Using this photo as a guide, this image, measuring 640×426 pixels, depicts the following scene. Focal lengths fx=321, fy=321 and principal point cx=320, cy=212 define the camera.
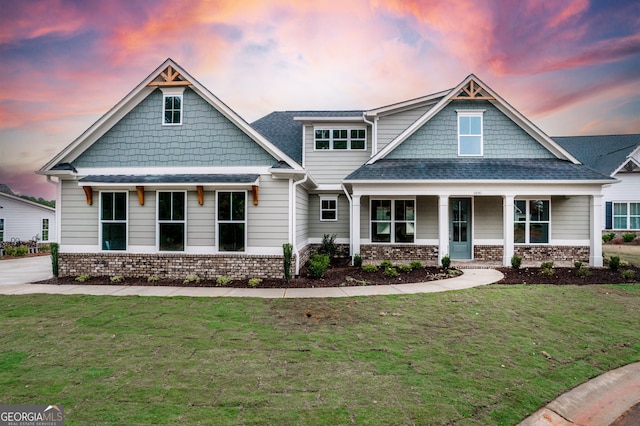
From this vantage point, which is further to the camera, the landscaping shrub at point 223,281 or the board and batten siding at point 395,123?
the board and batten siding at point 395,123

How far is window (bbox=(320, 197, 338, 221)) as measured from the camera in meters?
16.0

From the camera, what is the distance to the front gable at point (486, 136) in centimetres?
1412

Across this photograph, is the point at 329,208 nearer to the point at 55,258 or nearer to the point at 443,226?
the point at 443,226

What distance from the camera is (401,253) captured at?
540 inches

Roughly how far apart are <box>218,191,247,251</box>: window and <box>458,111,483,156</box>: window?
32.2 feet

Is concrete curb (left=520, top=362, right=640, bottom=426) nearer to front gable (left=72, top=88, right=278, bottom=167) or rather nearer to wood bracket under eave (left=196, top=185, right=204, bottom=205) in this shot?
front gable (left=72, top=88, right=278, bottom=167)

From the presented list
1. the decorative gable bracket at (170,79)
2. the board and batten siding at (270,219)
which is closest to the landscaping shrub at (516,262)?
the board and batten siding at (270,219)

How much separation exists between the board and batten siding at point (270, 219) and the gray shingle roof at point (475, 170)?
125 inches

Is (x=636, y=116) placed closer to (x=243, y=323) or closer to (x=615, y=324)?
(x=615, y=324)

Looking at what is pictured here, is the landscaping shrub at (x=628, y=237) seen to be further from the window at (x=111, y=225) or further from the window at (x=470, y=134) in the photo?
the window at (x=111, y=225)

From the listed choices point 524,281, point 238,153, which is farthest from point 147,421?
point 524,281

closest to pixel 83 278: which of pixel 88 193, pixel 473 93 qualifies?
pixel 88 193

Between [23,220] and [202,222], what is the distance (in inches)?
858

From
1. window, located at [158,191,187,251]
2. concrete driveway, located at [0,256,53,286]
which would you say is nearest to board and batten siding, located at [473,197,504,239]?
window, located at [158,191,187,251]
